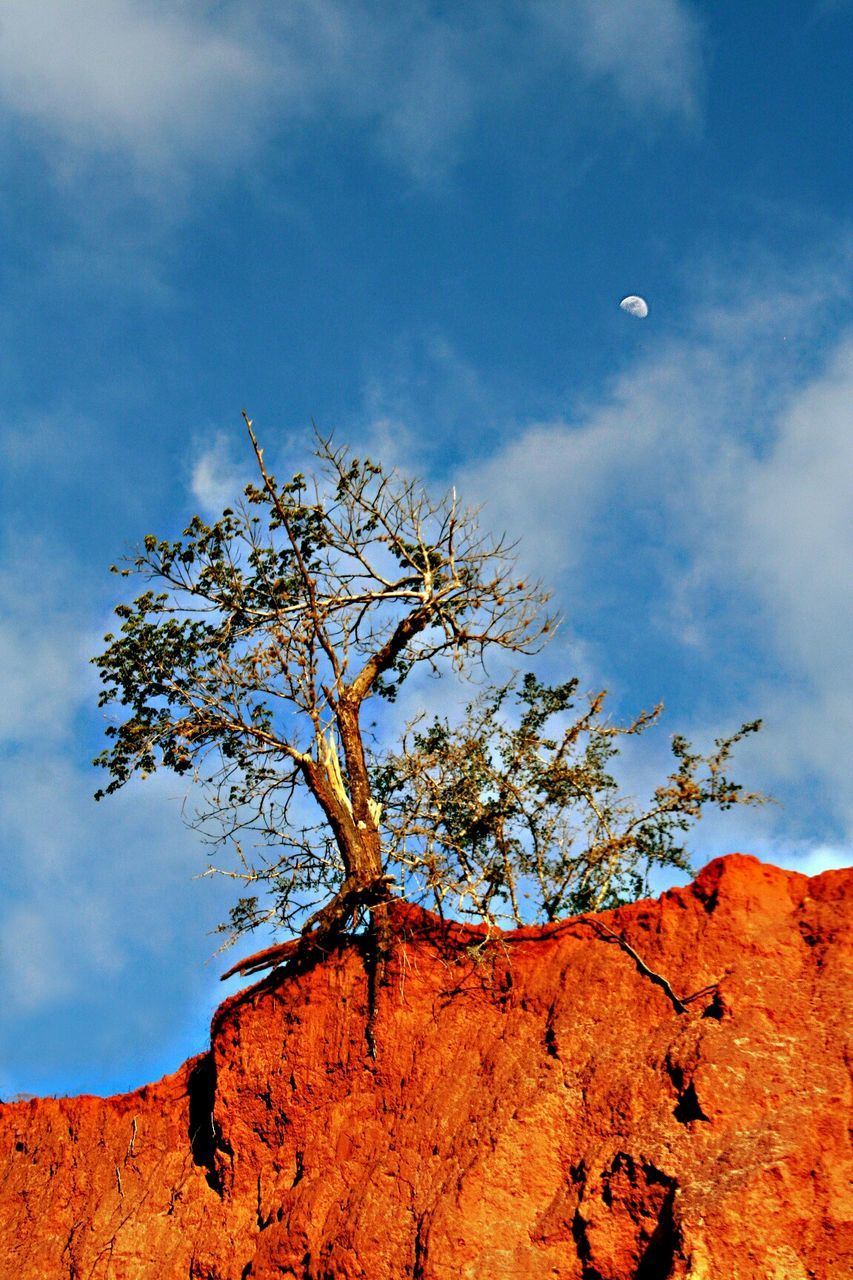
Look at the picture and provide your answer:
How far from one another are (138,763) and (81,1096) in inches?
195

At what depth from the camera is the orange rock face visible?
10.2 m

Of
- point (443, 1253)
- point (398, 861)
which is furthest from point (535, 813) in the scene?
point (443, 1253)

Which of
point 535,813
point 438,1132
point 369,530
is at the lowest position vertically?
point 438,1132

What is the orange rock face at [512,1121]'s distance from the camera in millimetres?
10156

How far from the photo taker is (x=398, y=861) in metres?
14.5

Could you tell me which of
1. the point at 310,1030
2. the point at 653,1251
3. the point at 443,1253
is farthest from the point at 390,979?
the point at 653,1251

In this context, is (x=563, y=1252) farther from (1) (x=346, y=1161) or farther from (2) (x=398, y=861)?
(2) (x=398, y=861)

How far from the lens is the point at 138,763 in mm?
16281

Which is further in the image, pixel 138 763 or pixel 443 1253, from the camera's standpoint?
pixel 138 763

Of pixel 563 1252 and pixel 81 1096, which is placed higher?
pixel 81 1096

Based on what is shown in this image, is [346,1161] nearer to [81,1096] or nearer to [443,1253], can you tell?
[443,1253]

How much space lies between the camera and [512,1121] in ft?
38.3

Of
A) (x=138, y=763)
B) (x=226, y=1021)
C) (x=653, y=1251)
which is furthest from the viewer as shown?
(x=138, y=763)

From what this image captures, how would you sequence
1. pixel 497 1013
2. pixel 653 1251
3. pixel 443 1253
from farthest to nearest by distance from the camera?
pixel 497 1013, pixel 443 1253, pixel 653 1251
